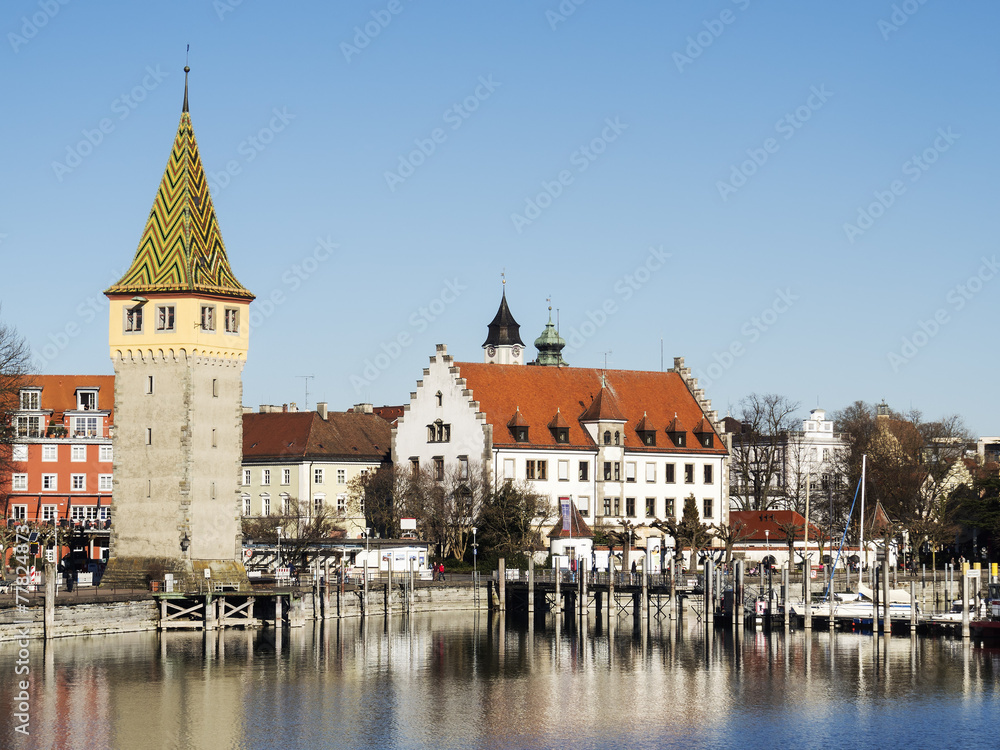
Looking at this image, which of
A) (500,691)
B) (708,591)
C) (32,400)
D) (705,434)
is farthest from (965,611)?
(32,400)

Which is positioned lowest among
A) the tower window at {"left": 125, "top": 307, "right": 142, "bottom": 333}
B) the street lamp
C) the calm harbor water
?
the calm harbor water

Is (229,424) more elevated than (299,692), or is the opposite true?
(229,424)

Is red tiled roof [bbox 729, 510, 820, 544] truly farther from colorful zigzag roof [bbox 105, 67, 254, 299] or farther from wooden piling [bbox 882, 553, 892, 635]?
colorful zigzag roof [bbox 105, 67, 254, 299]

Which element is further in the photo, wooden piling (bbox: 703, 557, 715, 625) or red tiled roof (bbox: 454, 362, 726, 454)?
red tiled roof (bbox: 454, 362, 726, 454)

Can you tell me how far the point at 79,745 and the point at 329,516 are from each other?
63.7 meters

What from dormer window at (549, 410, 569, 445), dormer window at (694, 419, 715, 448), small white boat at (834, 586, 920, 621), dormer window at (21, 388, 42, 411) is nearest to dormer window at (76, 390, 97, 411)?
→ dormer window at (21, 388, 42, 411)

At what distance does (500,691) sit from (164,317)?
2755 cm

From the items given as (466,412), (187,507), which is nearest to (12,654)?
(187,507)

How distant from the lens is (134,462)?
79.5m

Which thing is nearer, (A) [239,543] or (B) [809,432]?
(A) [239,543]

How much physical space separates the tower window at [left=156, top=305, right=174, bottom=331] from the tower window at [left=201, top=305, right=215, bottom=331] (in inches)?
56.3

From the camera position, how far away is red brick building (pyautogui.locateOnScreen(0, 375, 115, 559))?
104 metres

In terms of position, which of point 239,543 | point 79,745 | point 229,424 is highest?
point 229,424

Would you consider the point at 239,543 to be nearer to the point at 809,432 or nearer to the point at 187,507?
the point at 187,507
